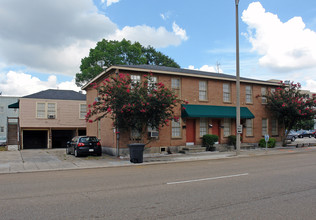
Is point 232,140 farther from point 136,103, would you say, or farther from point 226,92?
point 136,103

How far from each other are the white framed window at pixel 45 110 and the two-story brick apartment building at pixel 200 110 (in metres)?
8.66

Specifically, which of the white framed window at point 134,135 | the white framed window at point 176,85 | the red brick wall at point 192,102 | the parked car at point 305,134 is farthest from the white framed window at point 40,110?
the parked car at point 305,134

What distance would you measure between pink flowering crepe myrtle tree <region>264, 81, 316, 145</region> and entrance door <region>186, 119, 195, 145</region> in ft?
26.7

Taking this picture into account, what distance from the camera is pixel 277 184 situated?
854 cm

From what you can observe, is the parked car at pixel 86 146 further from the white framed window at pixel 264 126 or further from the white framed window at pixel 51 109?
the white framed window at pixel 264 126

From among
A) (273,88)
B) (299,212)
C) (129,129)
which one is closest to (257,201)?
(299,212)

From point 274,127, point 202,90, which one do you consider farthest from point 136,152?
point 274,127

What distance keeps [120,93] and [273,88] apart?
16988 mm

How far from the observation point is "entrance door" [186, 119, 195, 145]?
71.2 feet

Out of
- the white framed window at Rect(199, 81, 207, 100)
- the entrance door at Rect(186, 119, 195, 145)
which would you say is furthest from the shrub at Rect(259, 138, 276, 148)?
the entrance door at Rect(186, 119, 195, 145)

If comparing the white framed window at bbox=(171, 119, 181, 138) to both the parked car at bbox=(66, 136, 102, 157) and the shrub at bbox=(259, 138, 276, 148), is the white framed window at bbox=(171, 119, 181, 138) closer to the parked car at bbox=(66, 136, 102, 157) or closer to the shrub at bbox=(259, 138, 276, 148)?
the parked car at bbox=(66, 136, 102, 157)

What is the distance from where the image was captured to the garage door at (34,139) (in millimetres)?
35875

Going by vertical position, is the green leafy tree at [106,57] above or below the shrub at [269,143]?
above

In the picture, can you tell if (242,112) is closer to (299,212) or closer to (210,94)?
(210,94)
